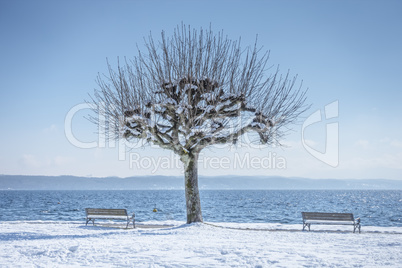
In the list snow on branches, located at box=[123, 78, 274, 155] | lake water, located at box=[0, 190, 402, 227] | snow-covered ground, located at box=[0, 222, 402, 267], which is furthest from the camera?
lake water, located at box=[0, 190, 402, 227]

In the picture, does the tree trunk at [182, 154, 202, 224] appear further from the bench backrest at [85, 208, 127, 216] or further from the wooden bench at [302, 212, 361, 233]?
the wooden bench at [302, 212, 361, 233]

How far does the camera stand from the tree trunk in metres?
15.6

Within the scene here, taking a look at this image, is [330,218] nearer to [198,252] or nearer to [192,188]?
[192,188]

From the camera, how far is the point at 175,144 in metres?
15.7

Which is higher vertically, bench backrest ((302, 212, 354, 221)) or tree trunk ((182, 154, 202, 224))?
tree trunk ((182, 154, 202, 224))

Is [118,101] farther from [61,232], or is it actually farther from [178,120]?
[61,232]

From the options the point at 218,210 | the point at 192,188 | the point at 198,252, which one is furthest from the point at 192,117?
the point at 218,210

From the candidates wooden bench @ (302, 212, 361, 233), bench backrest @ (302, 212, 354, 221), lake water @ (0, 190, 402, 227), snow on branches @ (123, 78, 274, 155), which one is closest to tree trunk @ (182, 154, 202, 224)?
snow on branches @ (123, 78, 274, 155)

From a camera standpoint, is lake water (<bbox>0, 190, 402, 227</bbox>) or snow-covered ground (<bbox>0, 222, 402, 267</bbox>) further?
lake water (<bbox>0, 190, 402, 227</bbox>)

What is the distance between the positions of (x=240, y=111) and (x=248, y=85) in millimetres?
1209

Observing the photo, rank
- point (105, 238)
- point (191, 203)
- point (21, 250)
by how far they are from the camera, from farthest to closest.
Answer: point (191, 203)
point (105, 238)
point (21, 250)

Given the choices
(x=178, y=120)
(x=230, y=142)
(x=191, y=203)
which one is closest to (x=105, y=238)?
(x=191, y=203)

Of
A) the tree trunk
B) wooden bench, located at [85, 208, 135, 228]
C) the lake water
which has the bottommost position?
the lake water

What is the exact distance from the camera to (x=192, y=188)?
15805 millimetres
